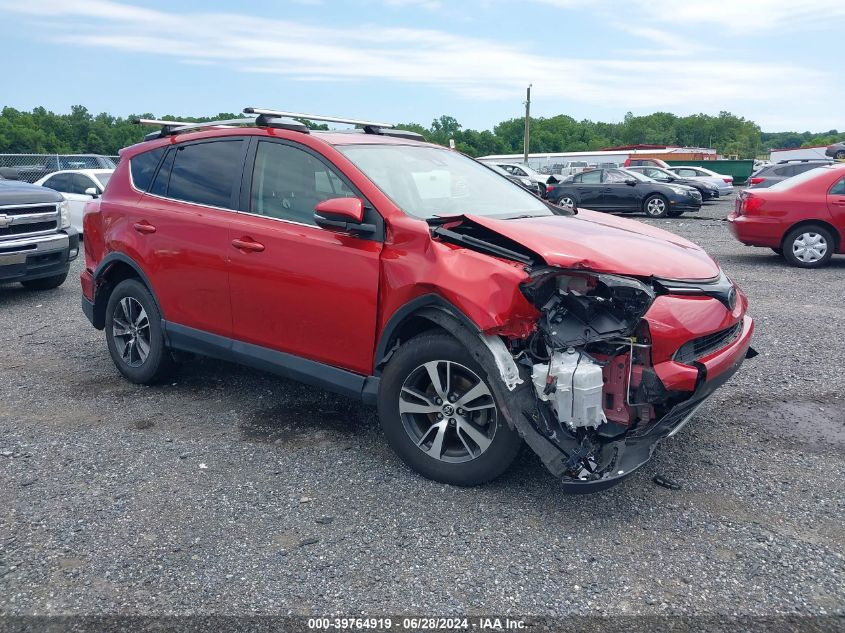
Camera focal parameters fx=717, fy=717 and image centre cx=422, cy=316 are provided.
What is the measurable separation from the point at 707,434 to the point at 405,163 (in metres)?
2.49

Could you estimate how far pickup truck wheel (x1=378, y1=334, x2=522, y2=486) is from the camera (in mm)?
3518

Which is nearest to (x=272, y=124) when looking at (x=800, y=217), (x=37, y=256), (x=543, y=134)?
(x=37, y=256)

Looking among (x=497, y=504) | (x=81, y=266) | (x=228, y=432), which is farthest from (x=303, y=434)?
(x=81, y=266)

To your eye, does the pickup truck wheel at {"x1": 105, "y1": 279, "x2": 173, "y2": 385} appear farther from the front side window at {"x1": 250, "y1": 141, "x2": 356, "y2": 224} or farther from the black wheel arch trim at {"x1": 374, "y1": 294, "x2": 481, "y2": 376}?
the black wheel arch trim at {"x1": 374, "y1": 294, "x2": 481, "y2": 376}

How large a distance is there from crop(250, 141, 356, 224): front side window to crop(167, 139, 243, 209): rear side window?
20 centimetres

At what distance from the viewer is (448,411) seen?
142 inches

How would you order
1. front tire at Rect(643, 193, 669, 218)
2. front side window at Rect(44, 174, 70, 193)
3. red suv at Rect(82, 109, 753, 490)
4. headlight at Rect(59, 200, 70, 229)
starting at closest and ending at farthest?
red suv at Rect(82, 109, 753, 490), headlight at Rect(59, 200, 70, 229), front side window at Rect(44, 174, 70, 193), front tire at Rect(643, 193, 669, 218)

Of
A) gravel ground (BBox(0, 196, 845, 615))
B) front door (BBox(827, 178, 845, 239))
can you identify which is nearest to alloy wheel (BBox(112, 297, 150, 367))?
gravel ground (BBox(0, 196, 845, 615))

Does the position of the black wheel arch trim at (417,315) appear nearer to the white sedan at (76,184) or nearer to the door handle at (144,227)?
the door handle at (144,227)

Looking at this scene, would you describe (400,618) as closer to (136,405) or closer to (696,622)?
(696,622)

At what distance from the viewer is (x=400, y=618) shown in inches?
107

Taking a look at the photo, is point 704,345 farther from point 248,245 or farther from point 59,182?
point 59,182

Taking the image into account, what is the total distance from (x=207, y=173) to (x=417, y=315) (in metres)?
2.04

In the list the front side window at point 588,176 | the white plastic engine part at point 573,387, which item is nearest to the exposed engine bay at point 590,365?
the white plastic engine part at point 573,387
